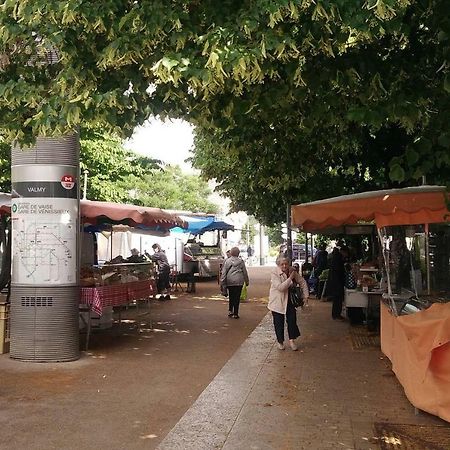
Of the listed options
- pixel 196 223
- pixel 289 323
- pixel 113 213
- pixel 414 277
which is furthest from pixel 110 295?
pixel 196 223

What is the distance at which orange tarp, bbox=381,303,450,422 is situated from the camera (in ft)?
18.4

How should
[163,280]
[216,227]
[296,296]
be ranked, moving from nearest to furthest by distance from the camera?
[296,296]
[163,280]
[216,227]

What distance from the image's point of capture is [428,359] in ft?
18.6

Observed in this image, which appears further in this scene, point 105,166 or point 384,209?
point 105,166

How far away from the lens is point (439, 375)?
566 centimetres

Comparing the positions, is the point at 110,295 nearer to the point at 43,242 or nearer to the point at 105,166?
the point at 43,242

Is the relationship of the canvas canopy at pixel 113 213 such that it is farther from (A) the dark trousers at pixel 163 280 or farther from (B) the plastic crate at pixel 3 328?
(A) the dark trousers at pixel 163 280

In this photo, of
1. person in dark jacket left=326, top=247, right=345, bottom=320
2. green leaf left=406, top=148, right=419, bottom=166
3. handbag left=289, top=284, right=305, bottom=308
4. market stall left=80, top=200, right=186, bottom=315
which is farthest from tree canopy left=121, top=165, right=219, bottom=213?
green leaf left=406, top=148, right=419, bottom=166

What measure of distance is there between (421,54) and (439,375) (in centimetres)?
327

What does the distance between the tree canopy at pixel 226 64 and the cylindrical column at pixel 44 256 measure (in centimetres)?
224

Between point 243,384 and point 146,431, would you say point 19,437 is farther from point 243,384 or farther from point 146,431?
point 243,384

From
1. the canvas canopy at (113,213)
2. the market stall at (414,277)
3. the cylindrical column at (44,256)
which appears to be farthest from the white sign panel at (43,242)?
the market stall at (414,277)

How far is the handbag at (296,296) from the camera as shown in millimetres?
9609

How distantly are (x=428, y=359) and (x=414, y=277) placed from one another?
4591mm
